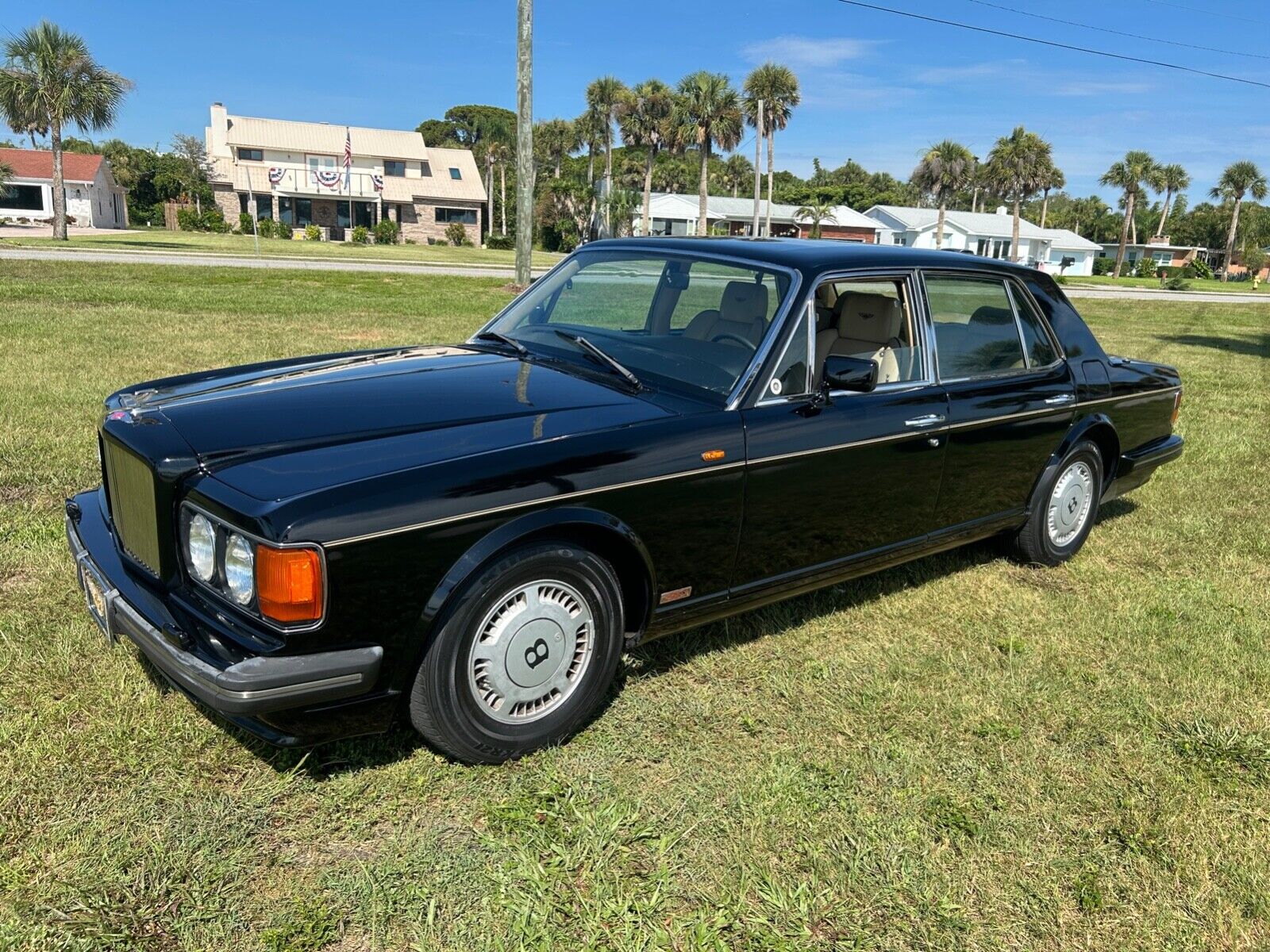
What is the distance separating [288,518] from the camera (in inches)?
95.7

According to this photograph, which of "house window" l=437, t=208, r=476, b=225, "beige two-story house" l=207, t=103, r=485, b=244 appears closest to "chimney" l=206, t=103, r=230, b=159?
"beige two-story house" l=207, t=103, r=485, b=244

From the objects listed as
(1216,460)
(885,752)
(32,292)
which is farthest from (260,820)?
(32,292)

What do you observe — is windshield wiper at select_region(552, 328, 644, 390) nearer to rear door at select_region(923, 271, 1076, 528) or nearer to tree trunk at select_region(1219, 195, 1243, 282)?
rear door at select_region(923, 271, 1076, 528)

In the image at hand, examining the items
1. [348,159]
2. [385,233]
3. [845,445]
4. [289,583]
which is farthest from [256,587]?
[385,233]

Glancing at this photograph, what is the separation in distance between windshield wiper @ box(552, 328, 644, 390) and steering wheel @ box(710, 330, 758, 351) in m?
0.40

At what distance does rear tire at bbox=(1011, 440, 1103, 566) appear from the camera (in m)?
4.89

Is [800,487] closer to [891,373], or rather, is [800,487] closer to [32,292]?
[891,373]

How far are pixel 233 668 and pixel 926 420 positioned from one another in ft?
9.60

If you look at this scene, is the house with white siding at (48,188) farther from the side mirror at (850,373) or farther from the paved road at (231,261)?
the side mirror at (850,373)

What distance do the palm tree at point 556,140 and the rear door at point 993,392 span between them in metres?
76.7

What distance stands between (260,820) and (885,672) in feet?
7.94

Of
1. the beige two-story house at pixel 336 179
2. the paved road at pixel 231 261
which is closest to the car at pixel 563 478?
the paved road at pixel 231 261

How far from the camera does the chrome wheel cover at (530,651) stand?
9.43 feet

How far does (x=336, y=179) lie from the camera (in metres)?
53.8
